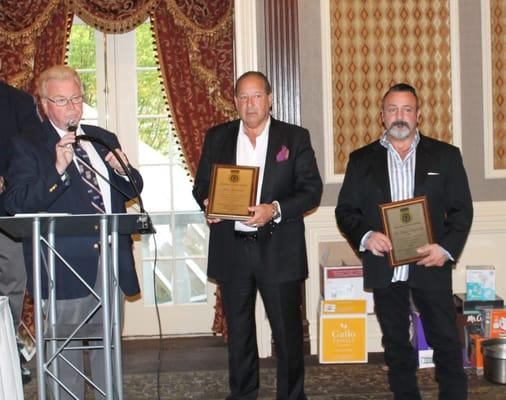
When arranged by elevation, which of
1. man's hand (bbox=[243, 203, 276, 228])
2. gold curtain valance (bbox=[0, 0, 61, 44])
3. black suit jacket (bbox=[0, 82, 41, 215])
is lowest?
man's hand (bbox=[243, 203, 276, 228])

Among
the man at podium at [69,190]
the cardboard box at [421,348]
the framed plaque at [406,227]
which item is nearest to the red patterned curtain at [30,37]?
the man at podium at [69,190]

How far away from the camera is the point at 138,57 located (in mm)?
5344

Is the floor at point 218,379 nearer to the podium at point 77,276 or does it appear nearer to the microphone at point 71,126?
the podium at point 77,276

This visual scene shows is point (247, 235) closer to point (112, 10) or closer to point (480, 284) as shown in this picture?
point (480, 284)

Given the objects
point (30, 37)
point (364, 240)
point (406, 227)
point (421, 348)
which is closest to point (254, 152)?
point (364, 240)

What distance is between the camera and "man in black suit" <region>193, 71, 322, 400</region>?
11.7ft

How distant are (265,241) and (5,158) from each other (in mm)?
1411

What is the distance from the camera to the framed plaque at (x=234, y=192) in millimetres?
3422

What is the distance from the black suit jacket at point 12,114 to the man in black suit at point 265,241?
3.32 ft

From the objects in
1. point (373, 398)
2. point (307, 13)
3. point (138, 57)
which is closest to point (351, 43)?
point (307, 13)

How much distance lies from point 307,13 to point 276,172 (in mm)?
1630

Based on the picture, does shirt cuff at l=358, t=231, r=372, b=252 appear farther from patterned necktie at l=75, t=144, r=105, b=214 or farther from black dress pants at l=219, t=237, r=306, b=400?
patterned necktie at l=75, t=144, r=105, b=214

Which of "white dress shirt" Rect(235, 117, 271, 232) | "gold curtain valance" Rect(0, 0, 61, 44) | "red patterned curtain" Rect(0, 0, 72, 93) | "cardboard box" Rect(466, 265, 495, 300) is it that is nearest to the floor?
"cardboard box" Rect(466, 265, 495, 300)

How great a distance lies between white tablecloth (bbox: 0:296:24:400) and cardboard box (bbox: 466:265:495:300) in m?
2.97
